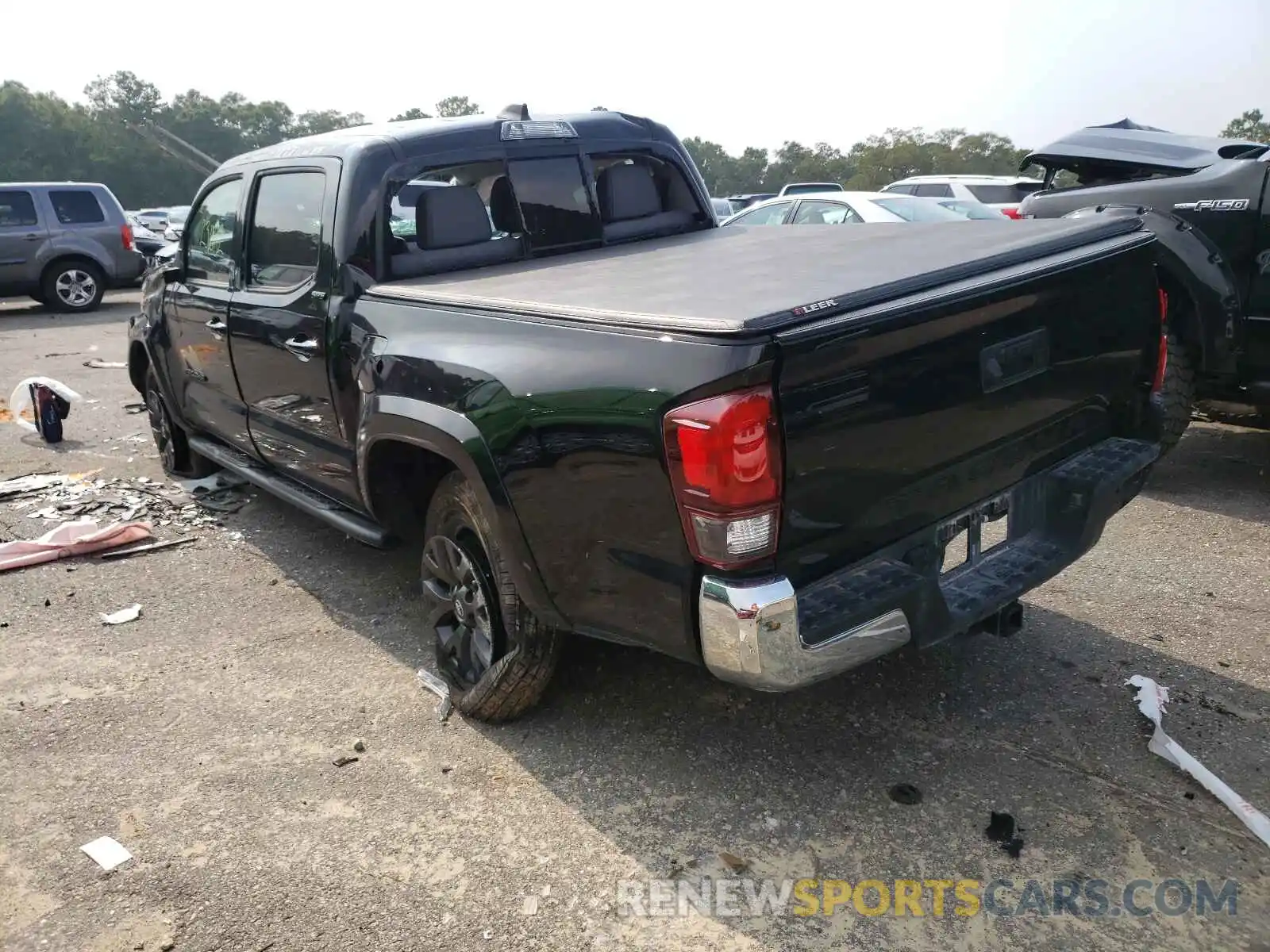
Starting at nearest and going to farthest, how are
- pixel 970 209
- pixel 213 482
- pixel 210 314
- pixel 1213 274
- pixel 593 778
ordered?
pixel 593 778
pixel 210 314
pixel 1213 274
pixel 213 482
pixel 970 209

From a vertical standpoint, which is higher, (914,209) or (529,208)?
(529,208)

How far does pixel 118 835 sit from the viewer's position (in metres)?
2.79

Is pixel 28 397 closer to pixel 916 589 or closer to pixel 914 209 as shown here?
pixel 916 589

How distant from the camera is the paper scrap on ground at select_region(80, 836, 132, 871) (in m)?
2.68

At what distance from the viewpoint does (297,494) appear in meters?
4.30

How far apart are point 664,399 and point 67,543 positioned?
3995mm

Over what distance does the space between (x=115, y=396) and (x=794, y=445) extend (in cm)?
816

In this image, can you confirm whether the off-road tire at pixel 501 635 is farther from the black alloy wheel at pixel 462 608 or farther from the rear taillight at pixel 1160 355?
the rear taillight at pixel 1160 355

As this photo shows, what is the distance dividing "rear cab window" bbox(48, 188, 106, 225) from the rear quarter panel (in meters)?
14.2

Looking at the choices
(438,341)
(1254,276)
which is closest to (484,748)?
(438,341)

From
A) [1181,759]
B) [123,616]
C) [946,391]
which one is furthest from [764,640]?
[123,616]

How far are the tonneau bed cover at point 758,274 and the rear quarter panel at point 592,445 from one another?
74 mm

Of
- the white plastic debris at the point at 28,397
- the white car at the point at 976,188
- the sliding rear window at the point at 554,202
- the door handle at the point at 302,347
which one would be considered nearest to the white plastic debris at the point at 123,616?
the door handle at the point at 302,347

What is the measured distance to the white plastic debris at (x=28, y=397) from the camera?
6.98 metres
